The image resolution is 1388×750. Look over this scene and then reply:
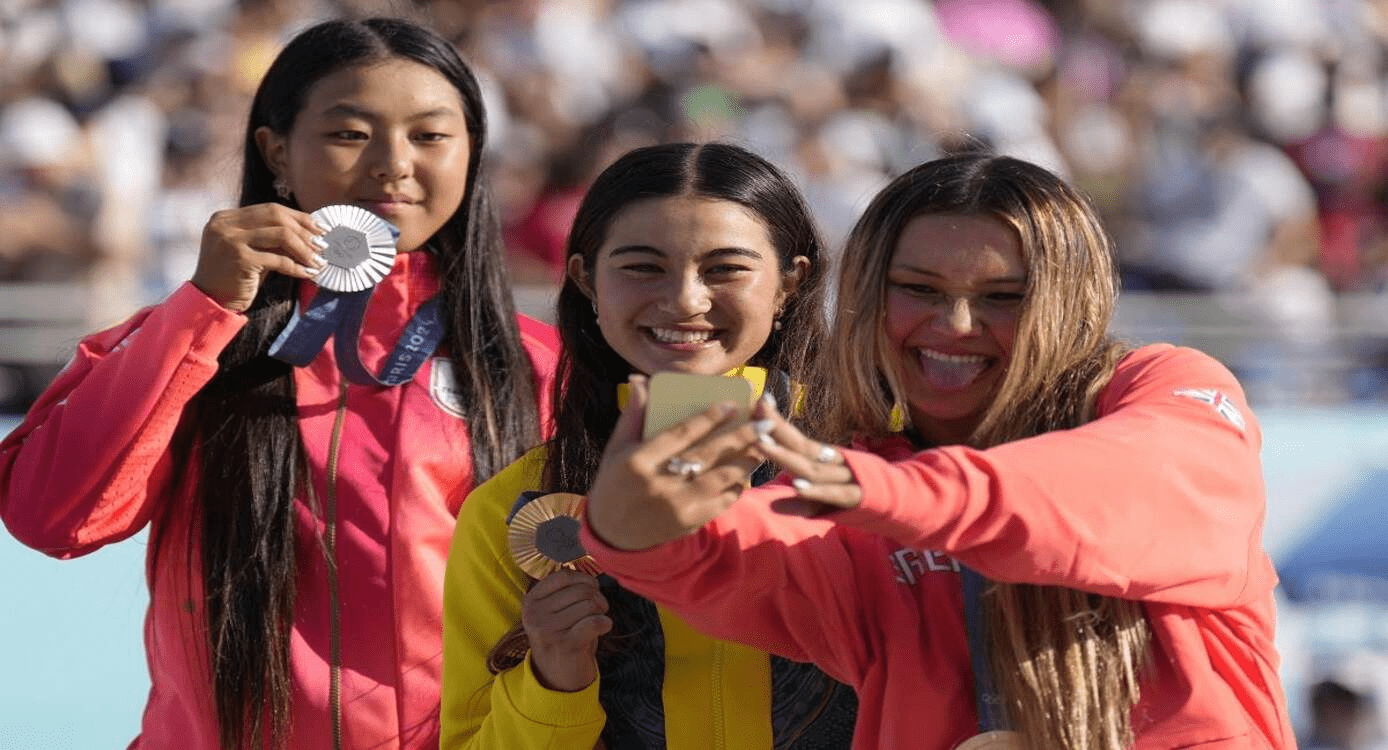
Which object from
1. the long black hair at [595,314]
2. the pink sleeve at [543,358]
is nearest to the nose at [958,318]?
the long black hair at [595,314]

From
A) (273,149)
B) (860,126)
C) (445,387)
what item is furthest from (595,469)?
(860,126)

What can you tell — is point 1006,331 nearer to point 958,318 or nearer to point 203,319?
point 958,318

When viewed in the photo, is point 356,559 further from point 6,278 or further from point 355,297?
point 6,278

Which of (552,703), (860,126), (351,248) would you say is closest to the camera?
(552,703)

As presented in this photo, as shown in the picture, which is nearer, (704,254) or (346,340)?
(704,254)

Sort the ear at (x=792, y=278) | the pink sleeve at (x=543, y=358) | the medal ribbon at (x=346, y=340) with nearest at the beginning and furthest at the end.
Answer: the ear at (x=792, y=278) → the medal ribbon at (x=346, y=340) → the pink sleeve at (x=543, y=358)

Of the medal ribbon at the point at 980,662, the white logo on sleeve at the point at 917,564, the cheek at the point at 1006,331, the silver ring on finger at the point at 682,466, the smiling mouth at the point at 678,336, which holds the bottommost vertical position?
the medal ribbon at the point at 980,662

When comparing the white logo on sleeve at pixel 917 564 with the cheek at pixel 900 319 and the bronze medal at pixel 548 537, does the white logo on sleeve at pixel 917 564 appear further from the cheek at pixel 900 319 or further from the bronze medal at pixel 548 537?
the bronze medal at pixel 548 537

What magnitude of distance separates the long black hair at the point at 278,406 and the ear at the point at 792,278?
18.9 inches

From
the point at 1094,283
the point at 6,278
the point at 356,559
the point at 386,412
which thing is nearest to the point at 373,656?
the point at 356,559

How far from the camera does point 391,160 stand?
267cm

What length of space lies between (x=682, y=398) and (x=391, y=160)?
115 centimetres

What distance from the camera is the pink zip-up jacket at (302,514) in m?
2.49

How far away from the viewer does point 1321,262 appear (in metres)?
6.74
